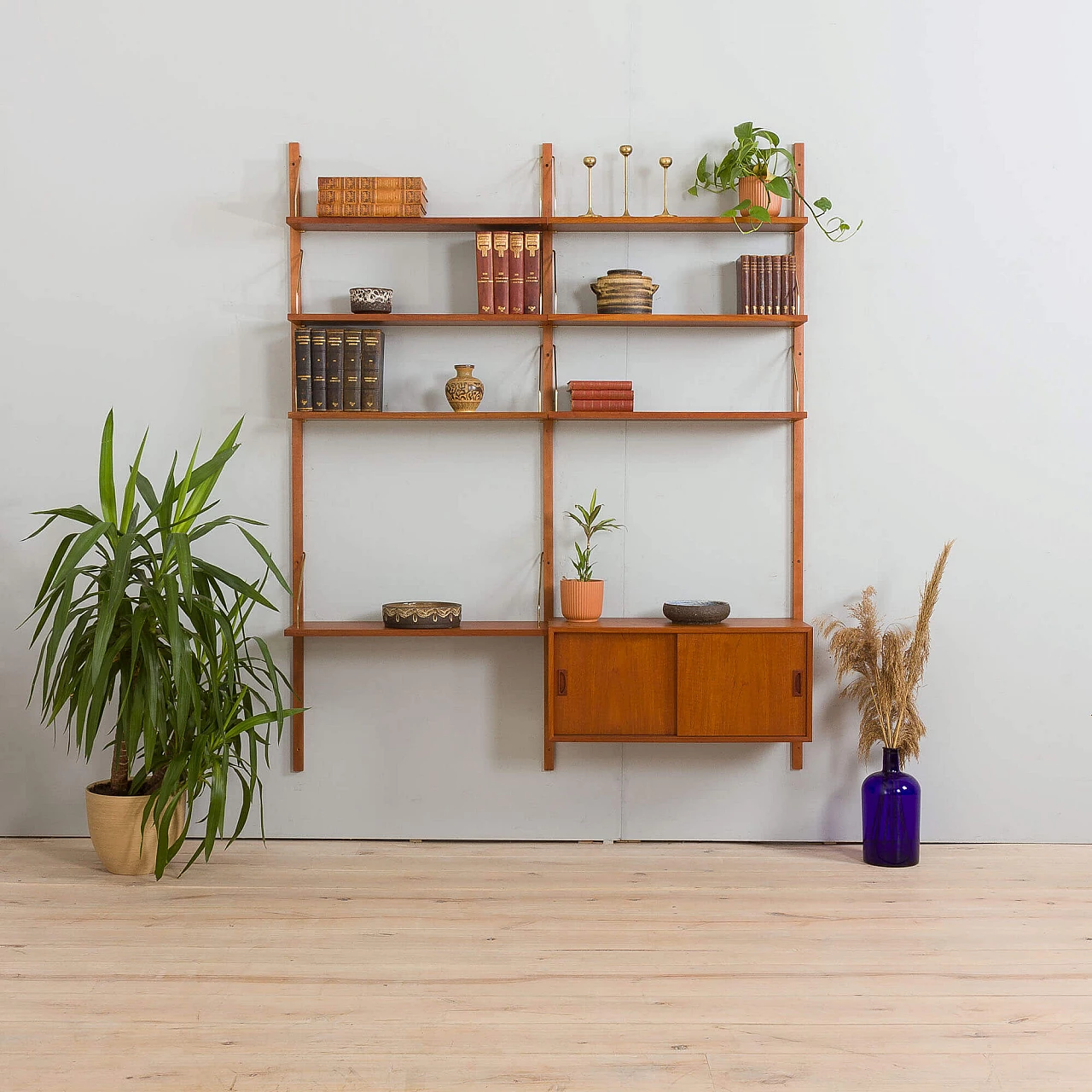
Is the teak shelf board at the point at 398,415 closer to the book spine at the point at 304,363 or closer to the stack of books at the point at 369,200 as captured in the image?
the book spine at the point at 304,363

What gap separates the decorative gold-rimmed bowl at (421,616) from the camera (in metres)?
3.56

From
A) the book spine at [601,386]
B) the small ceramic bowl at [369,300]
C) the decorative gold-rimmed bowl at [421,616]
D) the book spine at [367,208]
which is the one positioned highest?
the book spine at [367,208]

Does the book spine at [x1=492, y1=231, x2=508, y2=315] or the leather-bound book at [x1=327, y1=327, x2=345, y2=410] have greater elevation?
the book spine at [x1=492, y1=231, x2=508, y2=315]

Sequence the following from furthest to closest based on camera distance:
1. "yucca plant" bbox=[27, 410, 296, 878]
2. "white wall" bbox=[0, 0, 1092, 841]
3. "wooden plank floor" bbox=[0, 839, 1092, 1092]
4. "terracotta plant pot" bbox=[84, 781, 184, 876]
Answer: "white wall" bbox=[0, 0, 1092, 841] < "terracotta plant pot" bbox=[84, 781, 184, 876] < "yucca plant" bbox=[27, 410, 296, 878] < "wooden plank floor" bbox=[0, 839, 1092, 1092]

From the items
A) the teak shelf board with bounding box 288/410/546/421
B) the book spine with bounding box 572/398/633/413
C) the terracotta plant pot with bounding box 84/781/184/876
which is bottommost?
the terracotta plant pot with bounding box 84/781/184/876

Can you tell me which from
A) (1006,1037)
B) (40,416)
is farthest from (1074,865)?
(40,416)

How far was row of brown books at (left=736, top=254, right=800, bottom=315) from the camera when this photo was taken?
3623mm

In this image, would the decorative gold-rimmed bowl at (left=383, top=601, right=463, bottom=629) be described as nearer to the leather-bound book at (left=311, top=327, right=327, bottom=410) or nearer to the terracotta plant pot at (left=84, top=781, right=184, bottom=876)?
the leather-bound book at (left=311, top=327, right=327, bottom=410)

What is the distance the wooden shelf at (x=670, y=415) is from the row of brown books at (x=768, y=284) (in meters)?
0.35

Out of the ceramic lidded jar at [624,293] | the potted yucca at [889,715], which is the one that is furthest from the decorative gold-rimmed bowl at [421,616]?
the potted yucca at [889,715]

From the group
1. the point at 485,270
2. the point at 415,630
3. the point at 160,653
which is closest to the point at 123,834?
the point at 160,653

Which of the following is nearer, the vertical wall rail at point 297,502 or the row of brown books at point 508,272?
the row of brown books at point 508,272

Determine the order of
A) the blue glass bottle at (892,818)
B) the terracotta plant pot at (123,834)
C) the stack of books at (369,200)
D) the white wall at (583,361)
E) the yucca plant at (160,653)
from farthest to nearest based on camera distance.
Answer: the white wall at (583,361), the stack of books at (369,200), the blue glass bottle at (892,818), the terracotta plant pot at (123,834), the yucca plant at (160,653)

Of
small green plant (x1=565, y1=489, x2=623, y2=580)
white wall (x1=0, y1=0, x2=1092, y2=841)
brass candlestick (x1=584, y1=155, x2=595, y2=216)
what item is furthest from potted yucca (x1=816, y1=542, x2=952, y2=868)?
brass candlestick (x1=584, y1=155, x2=595, y2=216)
